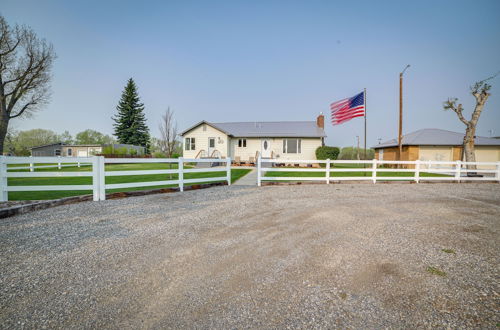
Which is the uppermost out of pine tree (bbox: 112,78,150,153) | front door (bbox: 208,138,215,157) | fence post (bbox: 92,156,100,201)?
pine tree (bbox: 112,78,150,153)

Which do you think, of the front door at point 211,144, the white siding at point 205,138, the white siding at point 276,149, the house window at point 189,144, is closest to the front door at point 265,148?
the white siding at point 276,149

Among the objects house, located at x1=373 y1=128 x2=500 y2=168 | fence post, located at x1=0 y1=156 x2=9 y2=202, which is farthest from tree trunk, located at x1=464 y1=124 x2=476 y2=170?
fence post, located at x1=0 y1=156 x2=9 y2=202

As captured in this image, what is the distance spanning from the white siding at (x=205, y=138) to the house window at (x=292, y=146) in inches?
251

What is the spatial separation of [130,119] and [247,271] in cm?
4841

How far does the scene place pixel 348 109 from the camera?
50.4ft

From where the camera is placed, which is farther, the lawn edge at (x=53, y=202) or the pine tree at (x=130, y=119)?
the pine tree at (x=130, y=119)

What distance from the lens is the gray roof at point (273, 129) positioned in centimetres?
2373

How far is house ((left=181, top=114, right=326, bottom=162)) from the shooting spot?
77.1 feet

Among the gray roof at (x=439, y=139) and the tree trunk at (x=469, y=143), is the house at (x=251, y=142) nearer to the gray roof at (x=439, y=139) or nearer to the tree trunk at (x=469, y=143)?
the gray roof at (x=439, y=139)

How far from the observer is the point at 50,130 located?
67.9m

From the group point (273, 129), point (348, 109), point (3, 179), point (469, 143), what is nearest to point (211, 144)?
point (273, 129)

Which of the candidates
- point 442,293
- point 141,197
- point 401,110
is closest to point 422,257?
point 442,293

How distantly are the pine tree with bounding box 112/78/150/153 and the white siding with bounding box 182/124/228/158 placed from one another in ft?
83.7

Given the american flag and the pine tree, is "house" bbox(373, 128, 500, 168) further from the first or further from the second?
the pine tree
